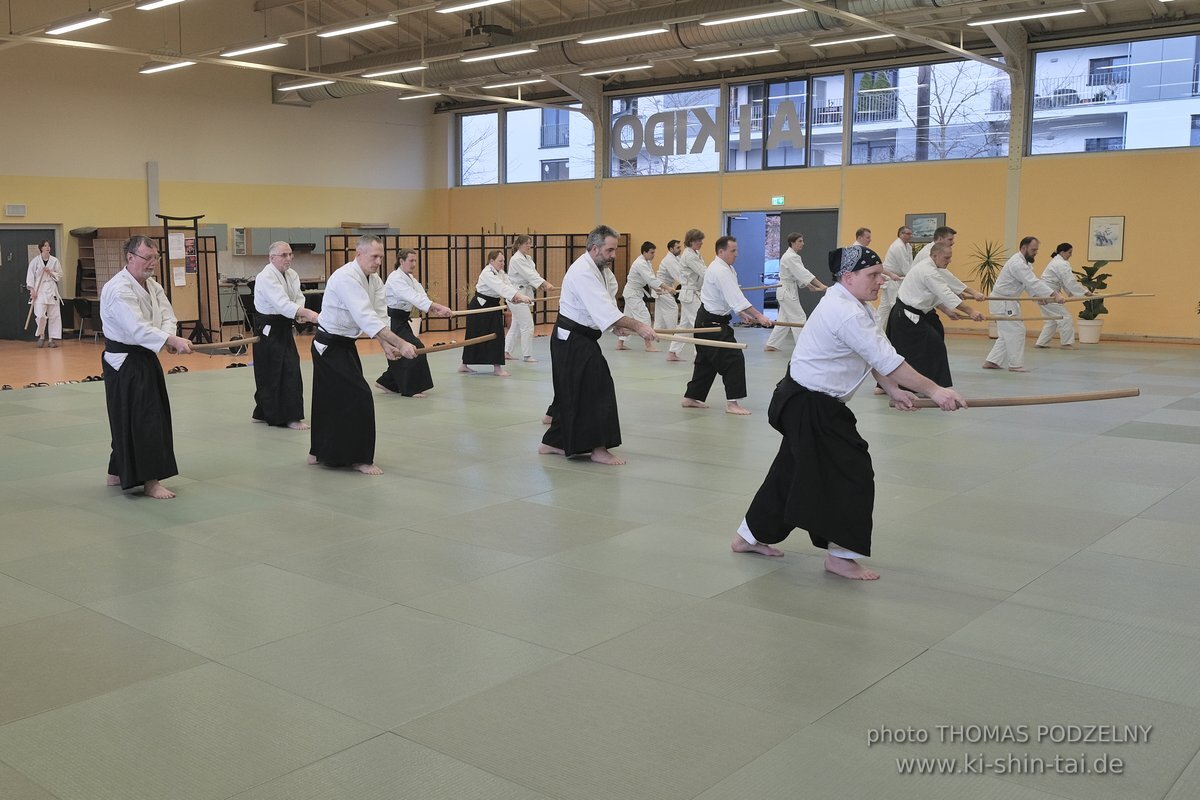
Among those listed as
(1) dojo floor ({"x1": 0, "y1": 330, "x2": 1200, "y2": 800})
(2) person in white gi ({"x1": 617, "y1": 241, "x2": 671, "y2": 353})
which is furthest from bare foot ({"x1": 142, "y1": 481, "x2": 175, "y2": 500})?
(2) person in white gi ({"x1": 617, "y1": 241, "x2": 671, "y2": 353})

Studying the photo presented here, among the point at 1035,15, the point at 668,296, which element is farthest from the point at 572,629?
the point at 1035,15

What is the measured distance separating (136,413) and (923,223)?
14248mm

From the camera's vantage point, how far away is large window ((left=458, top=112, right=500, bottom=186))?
2319cm

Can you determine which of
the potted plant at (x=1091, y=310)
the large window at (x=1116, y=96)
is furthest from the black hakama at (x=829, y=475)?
the large window at (x=1116, y=96)

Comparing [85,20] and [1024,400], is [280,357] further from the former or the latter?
[85,20]

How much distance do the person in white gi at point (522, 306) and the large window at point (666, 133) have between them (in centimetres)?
769

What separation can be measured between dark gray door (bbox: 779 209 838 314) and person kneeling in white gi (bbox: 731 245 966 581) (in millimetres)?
14131

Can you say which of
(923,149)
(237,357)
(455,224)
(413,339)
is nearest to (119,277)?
(413,339)

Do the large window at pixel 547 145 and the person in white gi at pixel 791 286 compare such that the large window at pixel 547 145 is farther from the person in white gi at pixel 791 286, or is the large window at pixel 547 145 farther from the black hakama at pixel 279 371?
the black hakama at pixel 279 371

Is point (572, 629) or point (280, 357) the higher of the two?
point (280, 357)

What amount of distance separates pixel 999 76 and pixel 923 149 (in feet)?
5.21

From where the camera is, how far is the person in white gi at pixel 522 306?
41.7 feet

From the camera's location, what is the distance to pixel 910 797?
279 centimetres

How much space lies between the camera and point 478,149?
926 inches
